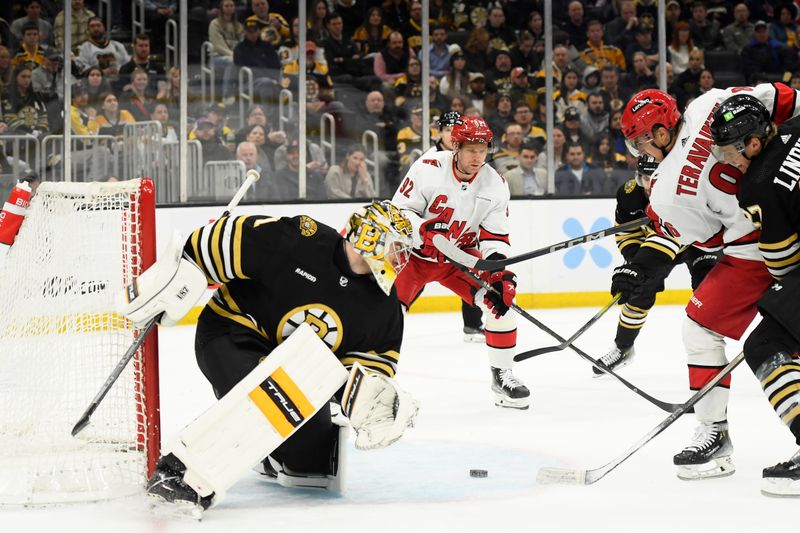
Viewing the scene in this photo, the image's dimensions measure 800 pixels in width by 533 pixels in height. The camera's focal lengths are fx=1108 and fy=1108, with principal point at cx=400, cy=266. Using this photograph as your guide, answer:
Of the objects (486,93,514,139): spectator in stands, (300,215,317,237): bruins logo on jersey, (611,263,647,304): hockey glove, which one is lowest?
(611,263,647,304): hockey glove

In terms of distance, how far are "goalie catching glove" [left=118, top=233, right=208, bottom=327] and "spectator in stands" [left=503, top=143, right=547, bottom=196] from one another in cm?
486

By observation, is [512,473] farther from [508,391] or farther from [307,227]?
[508,391]

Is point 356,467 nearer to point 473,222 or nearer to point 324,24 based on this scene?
point 473,222

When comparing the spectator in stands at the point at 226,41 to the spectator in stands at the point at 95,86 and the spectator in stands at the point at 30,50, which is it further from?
the spectator in stands at the point at 30,50

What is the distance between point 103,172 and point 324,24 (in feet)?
6.21

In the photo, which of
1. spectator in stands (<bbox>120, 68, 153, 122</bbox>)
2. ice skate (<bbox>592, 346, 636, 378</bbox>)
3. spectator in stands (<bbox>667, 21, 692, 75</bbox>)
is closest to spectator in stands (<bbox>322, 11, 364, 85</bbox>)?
spectator in stands (<bbox>120, 68, 153, 122</bbox>)

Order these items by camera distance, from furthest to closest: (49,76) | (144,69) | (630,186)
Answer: (144,69), (49,76), (630,186)

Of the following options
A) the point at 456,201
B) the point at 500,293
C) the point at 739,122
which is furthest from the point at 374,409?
the point at 456,201

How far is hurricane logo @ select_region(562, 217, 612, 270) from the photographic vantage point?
674 centimetres

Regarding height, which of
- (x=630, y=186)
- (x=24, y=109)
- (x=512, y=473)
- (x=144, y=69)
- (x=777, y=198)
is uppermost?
(x=144, y=69)

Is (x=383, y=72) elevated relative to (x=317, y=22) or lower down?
lower down

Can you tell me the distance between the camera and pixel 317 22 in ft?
23.5

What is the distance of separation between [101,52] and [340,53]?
5.08 feet

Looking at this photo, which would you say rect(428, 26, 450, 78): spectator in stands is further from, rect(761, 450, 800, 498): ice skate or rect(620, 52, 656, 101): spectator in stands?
rect(761, 450, 800, 498): ice skate
